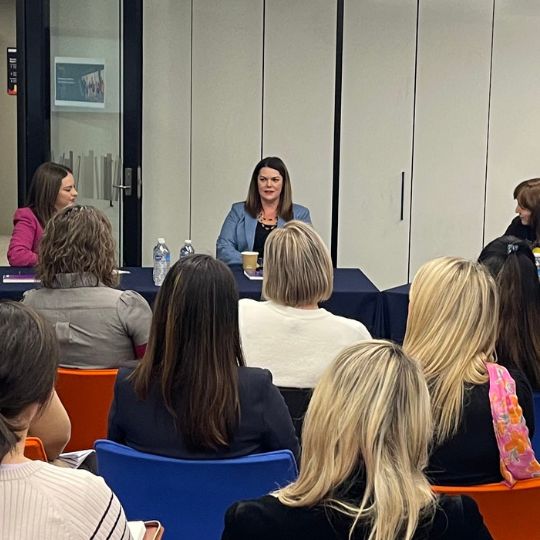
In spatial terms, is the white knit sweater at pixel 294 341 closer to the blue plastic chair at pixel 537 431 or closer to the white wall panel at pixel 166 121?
the blue plastic chair at pixel 537 431

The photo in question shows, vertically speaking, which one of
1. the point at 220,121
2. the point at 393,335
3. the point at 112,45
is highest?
the point at 112,45

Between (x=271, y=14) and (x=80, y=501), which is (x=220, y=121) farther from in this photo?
(x=80, y=501)

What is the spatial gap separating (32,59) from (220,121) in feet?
5.05

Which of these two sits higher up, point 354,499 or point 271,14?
point 271,14

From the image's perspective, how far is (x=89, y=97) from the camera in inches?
233

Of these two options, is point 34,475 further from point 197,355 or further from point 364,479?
point 197,355

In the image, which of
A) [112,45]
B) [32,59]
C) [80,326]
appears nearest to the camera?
[80,326]

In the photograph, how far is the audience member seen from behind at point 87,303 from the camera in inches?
122

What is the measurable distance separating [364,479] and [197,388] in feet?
2.49

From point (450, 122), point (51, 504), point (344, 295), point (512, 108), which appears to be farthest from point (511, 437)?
point (512, 108)

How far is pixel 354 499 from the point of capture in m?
1.46

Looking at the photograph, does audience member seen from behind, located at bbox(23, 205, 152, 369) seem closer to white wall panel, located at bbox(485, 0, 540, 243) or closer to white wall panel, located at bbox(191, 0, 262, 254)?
white wall panel, located at bbox(191, 0, 262, 254)

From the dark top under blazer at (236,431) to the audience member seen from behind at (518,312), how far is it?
80 centimetres

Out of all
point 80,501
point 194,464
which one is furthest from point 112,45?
point 80,501
